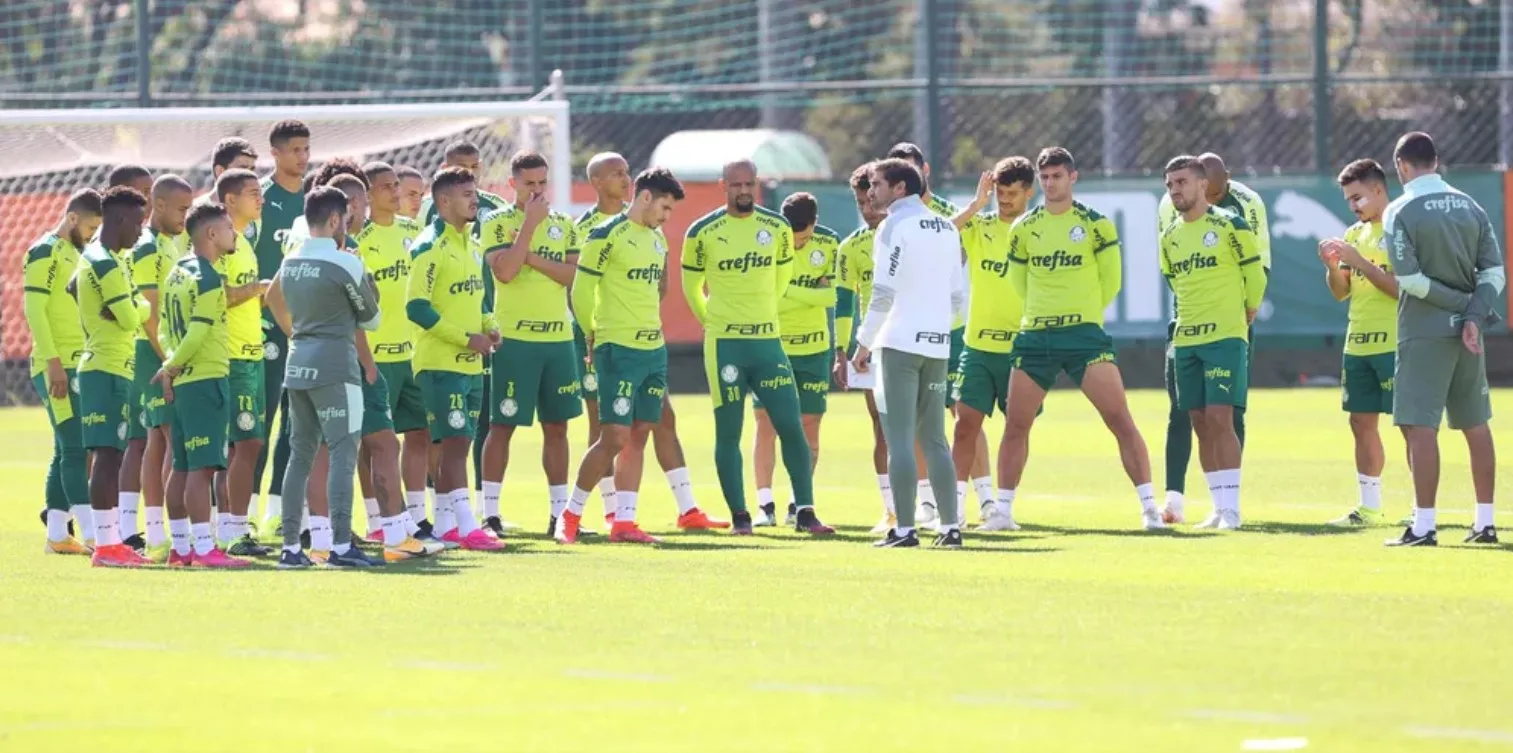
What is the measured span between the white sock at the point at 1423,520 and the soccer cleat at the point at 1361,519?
1425mm

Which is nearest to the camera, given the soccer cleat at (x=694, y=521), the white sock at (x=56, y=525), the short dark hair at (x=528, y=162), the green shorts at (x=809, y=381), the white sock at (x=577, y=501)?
the white sock at (x=56, y=525)

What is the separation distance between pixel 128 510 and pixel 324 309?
2429 mm

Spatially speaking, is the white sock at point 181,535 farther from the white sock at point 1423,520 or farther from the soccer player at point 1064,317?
the white sock at point 1423,520

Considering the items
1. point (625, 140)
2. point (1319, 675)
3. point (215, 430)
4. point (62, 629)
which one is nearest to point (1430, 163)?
point (1319, 675)

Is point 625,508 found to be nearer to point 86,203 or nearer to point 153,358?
point 153,358

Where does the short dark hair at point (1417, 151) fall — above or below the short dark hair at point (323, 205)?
above

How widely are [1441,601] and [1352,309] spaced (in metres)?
4.86

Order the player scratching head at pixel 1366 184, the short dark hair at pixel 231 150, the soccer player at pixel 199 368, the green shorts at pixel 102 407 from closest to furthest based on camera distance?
the soccer player at pixel 199 368 < the green shorts at pixel 102 407 < the short dark hair at pixel 231 150 < the player scratching head at pixel 1366 184

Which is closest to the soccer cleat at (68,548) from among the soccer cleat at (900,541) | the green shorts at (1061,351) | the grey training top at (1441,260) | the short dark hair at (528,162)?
the short dark hair at (528,162)

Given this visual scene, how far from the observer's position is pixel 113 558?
13.1m

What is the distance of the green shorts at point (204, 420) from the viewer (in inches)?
504

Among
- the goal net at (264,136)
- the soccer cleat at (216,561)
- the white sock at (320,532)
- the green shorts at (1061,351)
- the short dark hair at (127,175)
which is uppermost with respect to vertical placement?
the goal net at (264,136)

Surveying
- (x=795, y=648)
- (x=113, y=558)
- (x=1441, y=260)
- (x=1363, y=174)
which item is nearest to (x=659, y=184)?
(x=113, y=558)

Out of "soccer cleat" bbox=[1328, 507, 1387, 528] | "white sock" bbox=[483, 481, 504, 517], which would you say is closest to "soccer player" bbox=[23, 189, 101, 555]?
"white sock" bbox=[483, 481, 504, 517]
